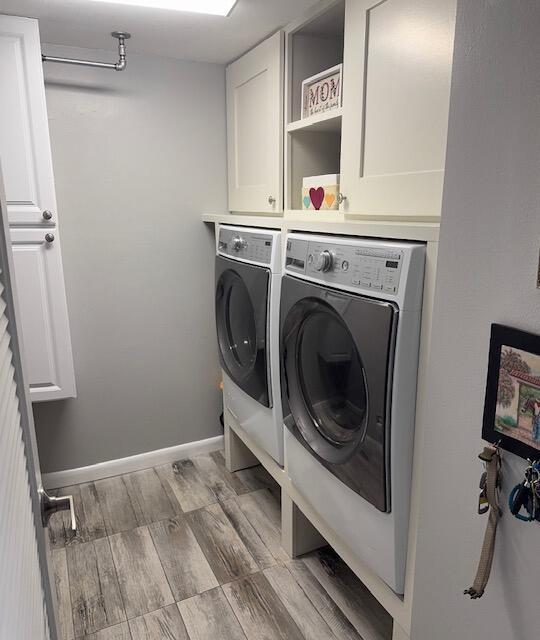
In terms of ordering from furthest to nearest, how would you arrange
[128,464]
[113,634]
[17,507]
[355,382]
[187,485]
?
1. [128,464]
2. [187,485]
3. [113,634]
4. [355,382]
5. [17,507]

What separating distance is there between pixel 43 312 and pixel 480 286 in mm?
1655

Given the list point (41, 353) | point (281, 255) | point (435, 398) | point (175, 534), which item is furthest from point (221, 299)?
point (435, 398)

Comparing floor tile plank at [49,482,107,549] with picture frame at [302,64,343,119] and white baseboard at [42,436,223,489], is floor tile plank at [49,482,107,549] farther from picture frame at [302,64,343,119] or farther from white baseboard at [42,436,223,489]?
picture frame at [302,64,343,119]

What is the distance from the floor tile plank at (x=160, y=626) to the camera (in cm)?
155

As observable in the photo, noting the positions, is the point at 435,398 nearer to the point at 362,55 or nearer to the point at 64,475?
the point at 362,55

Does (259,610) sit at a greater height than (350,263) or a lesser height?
lesser

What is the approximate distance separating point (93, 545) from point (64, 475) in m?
0.52

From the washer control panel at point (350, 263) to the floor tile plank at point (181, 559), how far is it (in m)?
1.21

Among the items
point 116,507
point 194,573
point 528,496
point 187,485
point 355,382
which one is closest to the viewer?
point 528,496

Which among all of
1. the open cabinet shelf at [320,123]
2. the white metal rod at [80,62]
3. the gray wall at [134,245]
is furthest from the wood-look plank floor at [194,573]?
the white metal rod at [80,62]

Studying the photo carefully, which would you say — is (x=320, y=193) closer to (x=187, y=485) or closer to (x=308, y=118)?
(x=308, y=118)

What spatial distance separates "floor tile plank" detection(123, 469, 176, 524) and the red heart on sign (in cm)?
151

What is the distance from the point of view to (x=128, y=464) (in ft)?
8.18

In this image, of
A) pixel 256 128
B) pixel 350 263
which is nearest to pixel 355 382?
pixel 350 263
